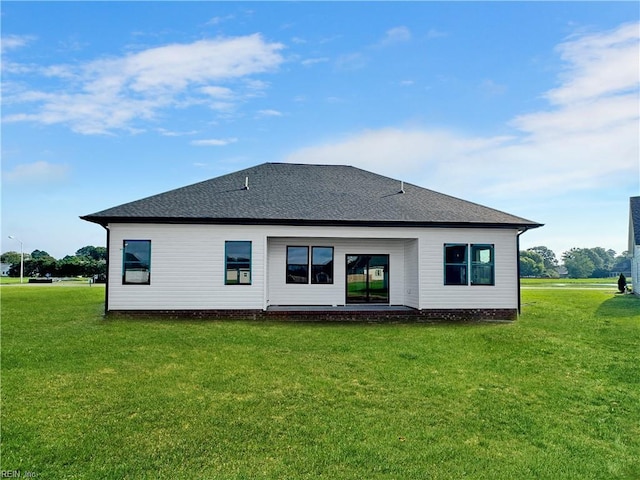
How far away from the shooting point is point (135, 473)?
194 inches

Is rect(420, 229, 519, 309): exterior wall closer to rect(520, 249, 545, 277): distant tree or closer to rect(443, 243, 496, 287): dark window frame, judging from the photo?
rect(443, 243, 496, 287): dark window frame

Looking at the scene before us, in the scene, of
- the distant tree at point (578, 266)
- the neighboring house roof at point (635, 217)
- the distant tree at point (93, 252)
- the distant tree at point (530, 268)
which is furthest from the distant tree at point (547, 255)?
the distant tree at point (93, 252)

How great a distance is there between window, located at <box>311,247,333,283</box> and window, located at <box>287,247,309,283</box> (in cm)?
26

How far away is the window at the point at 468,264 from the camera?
1634 centimetres

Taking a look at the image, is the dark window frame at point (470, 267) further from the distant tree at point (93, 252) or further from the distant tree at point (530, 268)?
the distant tree at point (530, 268)

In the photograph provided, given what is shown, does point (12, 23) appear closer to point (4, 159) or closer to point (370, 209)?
point (4, 159)

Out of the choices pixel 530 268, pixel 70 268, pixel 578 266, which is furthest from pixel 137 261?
pixel 578 266

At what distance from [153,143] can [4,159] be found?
5085mm

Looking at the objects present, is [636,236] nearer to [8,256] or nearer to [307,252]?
[307,252]

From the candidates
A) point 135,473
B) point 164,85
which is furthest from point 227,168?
point 135,473

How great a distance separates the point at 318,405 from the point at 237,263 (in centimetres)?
909

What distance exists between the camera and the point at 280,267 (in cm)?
1733

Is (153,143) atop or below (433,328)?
atop

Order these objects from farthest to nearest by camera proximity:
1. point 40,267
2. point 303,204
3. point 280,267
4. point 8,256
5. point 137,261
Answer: point 8,256, point 40,267, point 280,267, point 303,204, point 137,261
